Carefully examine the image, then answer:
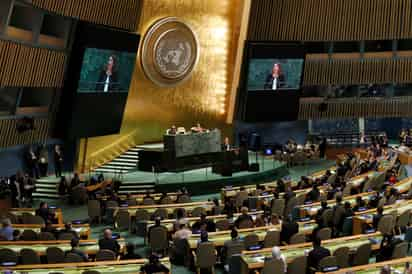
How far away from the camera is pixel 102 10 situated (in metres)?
21.5

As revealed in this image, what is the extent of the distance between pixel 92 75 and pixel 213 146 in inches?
218

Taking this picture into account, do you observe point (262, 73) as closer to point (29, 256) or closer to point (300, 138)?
point (300, 138)

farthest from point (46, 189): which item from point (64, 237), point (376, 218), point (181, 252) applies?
point (376, 218)

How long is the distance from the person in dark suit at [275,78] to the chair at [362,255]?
57.8ft

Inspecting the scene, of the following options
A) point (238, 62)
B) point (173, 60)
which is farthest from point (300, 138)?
point (173, 60)

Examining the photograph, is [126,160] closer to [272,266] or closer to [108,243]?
[108,243]

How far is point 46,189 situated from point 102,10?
6.95 metres

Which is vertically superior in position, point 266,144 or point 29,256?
point 266,144

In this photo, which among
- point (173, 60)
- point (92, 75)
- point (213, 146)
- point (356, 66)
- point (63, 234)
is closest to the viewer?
point (63, 234)

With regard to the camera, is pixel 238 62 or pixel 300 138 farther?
pixel 300 138

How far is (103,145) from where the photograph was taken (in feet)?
80.1

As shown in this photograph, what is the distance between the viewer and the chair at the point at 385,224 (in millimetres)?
12148

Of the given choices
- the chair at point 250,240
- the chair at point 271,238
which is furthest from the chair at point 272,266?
the chair at point 271,238

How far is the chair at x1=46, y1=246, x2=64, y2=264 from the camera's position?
10.2 m
